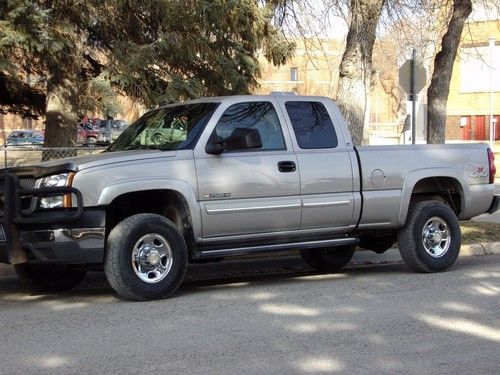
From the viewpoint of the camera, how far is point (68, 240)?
6.46m

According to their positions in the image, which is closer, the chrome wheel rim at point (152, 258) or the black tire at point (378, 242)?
the chrome wheel rim at point (152, 258)

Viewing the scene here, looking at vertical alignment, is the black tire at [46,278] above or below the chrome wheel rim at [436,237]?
below

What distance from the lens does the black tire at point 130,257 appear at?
6.62 m

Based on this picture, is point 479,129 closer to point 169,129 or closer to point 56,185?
point 169,129

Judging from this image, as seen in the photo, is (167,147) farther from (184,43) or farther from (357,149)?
(184,43)

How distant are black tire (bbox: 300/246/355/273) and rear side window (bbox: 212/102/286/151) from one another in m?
2.05

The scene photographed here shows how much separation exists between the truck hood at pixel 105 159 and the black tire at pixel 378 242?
3217mm

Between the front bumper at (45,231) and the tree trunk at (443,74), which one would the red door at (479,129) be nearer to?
the tree trunk at (443,74)

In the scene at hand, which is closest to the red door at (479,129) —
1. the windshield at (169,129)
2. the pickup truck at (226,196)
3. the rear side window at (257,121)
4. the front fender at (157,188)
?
the pickup truck at (226,196)

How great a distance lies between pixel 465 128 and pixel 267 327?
45.6 m

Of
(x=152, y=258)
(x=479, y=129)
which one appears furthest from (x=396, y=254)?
(x=479, y=129)

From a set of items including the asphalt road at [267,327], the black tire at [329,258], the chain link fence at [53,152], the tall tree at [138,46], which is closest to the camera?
the asphalt road at [267,327]

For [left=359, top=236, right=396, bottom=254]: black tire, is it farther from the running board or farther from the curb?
the running board

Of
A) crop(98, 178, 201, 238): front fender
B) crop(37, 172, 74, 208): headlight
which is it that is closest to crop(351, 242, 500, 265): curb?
crop(98, 178, 201, 238): front fender
